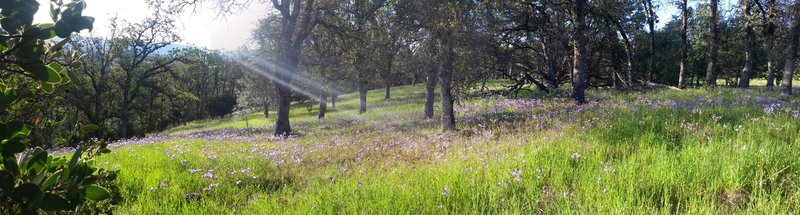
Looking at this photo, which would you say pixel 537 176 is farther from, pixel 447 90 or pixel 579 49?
pixel 579 49

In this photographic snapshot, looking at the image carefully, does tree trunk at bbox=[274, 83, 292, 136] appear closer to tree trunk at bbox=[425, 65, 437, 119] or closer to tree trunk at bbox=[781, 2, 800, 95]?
tree trunk at bbox=[425, 65, 437, 119]

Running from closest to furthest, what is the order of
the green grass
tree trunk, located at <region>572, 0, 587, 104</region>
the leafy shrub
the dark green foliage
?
the leafy shrub
the green grass
tree trunk, located at <region>572, 0, 587, 104</region>
the dark green foliage

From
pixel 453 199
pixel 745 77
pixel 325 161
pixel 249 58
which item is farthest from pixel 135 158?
pixel 249 58

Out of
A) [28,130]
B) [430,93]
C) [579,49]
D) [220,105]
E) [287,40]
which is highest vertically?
[287,40]

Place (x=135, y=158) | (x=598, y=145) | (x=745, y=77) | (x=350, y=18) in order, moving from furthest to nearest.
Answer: (x=745, y=77), (x=350, y=18), (x=135, y=158), (x=598, y=145)

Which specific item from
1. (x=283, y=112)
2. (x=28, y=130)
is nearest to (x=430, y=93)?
(x=283, y=112)

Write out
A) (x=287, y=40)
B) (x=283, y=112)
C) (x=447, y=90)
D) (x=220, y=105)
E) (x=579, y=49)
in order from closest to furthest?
(x=447, y=90), (x=579, y=49), (x=287, y=40), (x=283, y=112), (x=220, y=105)

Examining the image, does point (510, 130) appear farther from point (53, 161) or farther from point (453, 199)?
point (53, 161)

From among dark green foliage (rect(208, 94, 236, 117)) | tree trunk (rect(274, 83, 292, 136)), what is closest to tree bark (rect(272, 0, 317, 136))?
tree trunk (rect(274, 83, 292, 136))

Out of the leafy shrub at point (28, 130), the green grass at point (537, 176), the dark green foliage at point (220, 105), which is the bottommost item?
the dark green foliage at point (220, 105)

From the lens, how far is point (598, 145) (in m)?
5.39

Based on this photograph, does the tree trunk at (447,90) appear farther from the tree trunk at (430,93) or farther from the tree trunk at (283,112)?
the tree trunk at (283,112)

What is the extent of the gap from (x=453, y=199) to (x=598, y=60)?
24.0 metres

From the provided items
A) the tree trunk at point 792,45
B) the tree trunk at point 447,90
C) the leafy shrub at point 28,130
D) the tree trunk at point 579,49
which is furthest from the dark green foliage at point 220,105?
the leafy shrub at point 28,130
